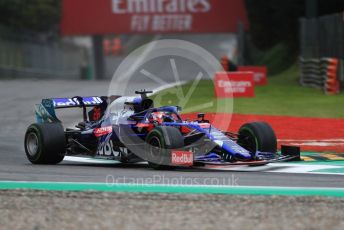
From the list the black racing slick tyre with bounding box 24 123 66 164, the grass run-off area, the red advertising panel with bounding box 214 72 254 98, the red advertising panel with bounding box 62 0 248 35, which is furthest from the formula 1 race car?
the red advertising panel with bounding box 62 0 248 35

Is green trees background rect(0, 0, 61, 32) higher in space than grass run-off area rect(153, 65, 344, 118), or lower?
higher

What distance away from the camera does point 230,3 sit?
4872 centimetres

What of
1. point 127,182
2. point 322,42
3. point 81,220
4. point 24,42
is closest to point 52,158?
point 127,182

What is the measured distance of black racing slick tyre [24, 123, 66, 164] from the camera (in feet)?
43.5

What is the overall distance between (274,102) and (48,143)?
48.1 feet

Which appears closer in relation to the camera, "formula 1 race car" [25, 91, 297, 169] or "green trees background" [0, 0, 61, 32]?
"formula 1 race car" [25, 91, 297, 169]

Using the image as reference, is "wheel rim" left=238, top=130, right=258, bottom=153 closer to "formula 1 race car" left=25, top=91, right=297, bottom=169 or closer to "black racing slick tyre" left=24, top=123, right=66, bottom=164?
"formula 1 race car" left=25, top=91, right=297, bottom=169

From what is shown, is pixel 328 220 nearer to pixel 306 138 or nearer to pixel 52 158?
pixel 52 158

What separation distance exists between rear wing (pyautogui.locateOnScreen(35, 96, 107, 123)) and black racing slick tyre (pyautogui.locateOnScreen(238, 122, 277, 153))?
8.66ft

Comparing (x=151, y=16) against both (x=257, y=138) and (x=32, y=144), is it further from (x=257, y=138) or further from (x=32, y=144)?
(x=257, y=138)

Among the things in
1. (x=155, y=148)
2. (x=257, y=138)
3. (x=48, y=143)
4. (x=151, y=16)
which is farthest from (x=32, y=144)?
(x=151, y=16)

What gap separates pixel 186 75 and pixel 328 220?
45.3 meters

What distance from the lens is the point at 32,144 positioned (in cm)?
1375

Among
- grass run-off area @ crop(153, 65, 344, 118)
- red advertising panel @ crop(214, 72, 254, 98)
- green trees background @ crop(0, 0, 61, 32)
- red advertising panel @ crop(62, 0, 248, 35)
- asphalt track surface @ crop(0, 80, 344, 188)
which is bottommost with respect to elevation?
asphalt track surface @ crop(0, 80, 344, 188)
